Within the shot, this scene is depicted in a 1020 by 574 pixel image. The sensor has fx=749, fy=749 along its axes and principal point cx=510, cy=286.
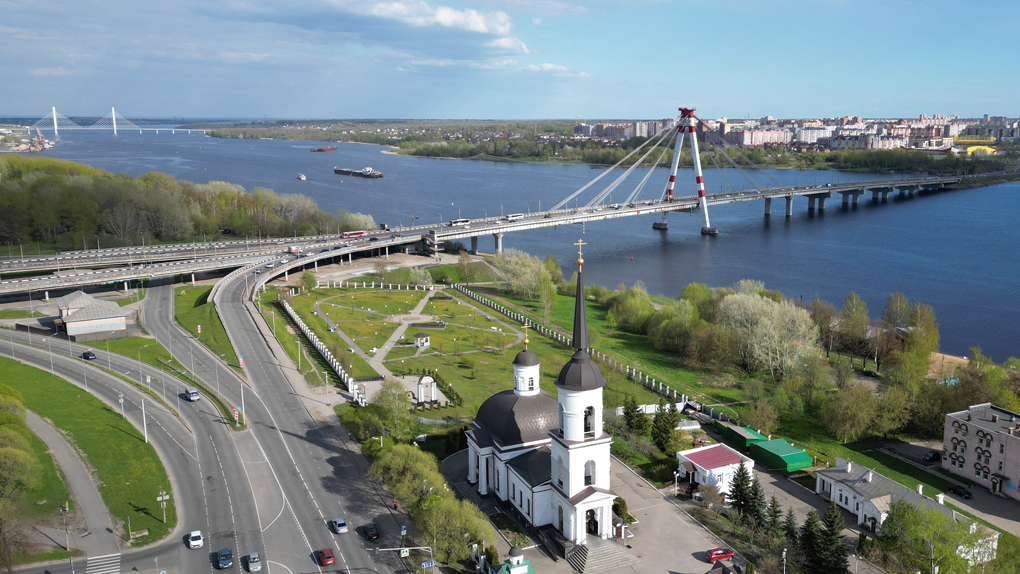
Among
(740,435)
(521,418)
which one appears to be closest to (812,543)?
(740,435)

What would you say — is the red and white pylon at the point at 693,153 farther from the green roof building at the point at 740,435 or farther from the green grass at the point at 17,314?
the green grass at the point at 17,314

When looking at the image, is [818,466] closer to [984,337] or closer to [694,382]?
[694,382]

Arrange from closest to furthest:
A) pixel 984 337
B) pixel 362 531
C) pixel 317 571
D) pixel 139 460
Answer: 1. pixel 317 571
2. pixel 362 531
3. pixel 139 460
4. pixel 984 337

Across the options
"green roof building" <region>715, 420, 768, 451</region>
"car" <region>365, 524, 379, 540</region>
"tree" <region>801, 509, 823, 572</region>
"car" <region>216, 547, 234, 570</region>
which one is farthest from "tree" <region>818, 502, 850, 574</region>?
"car" <region>216, 547, 234, 570</region>

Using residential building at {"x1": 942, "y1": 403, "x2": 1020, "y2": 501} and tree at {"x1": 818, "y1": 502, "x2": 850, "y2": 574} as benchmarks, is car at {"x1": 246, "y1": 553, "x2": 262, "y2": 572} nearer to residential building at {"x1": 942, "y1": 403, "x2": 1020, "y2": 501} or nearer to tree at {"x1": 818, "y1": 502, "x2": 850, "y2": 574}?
tree at {"x1": 818, "y1": 502, "x2": 850, "y2": 574}

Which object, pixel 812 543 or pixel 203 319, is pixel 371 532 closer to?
pixel 812 543

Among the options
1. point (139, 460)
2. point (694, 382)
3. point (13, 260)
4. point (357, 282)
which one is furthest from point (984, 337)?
point (13, 260)
